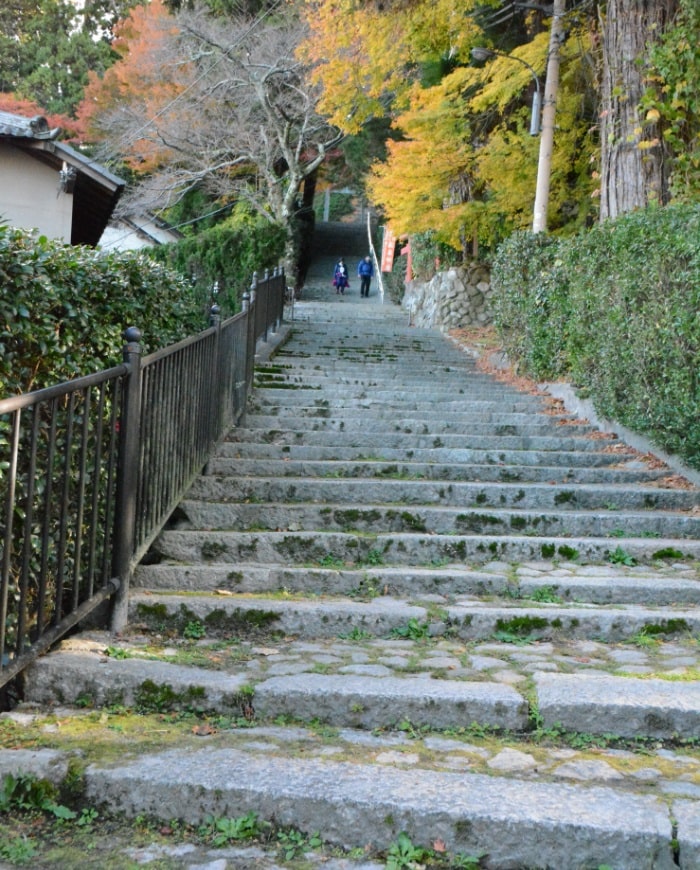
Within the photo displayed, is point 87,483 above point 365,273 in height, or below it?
below

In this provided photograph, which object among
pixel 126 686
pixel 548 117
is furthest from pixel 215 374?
pixel 548 117

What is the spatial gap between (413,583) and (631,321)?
12.5 ft

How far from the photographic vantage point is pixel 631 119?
33.4 feet

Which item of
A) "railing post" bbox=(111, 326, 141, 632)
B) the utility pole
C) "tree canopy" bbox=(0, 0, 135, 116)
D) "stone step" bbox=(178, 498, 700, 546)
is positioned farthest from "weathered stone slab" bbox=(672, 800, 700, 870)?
"tree canopy" bbox=(0, 0, 135, 116)

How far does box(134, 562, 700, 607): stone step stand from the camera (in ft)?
15.7

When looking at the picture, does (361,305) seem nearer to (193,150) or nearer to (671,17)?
(193,150)

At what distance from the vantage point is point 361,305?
91.0 feet

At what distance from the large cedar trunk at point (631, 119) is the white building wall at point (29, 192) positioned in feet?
22.9

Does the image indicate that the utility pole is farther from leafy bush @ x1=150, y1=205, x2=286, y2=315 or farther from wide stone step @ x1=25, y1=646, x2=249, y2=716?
wide stone step @ x1=25, y1=646, x2=249, y2=716

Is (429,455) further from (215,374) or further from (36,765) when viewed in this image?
(36,765)

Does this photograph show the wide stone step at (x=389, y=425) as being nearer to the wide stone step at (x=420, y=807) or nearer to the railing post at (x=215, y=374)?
the railing post at (x=215, y=374)

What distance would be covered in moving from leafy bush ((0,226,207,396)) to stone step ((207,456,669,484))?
1724mm

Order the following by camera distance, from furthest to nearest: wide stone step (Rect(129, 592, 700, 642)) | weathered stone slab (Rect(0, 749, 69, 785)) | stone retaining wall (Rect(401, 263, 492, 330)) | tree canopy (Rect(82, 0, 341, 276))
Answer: tree canopy (Rect(82, 0, 341, 276))
stone retaining wall (Rect(401, 263, 492, 330))
wide stone step (Rect(129, 592, 700, 642))
weathered stone slab (Rect(0, 749, 69, 785))

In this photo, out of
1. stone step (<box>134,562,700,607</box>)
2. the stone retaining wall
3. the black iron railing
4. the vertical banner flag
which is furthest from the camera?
the vertical banner flag
